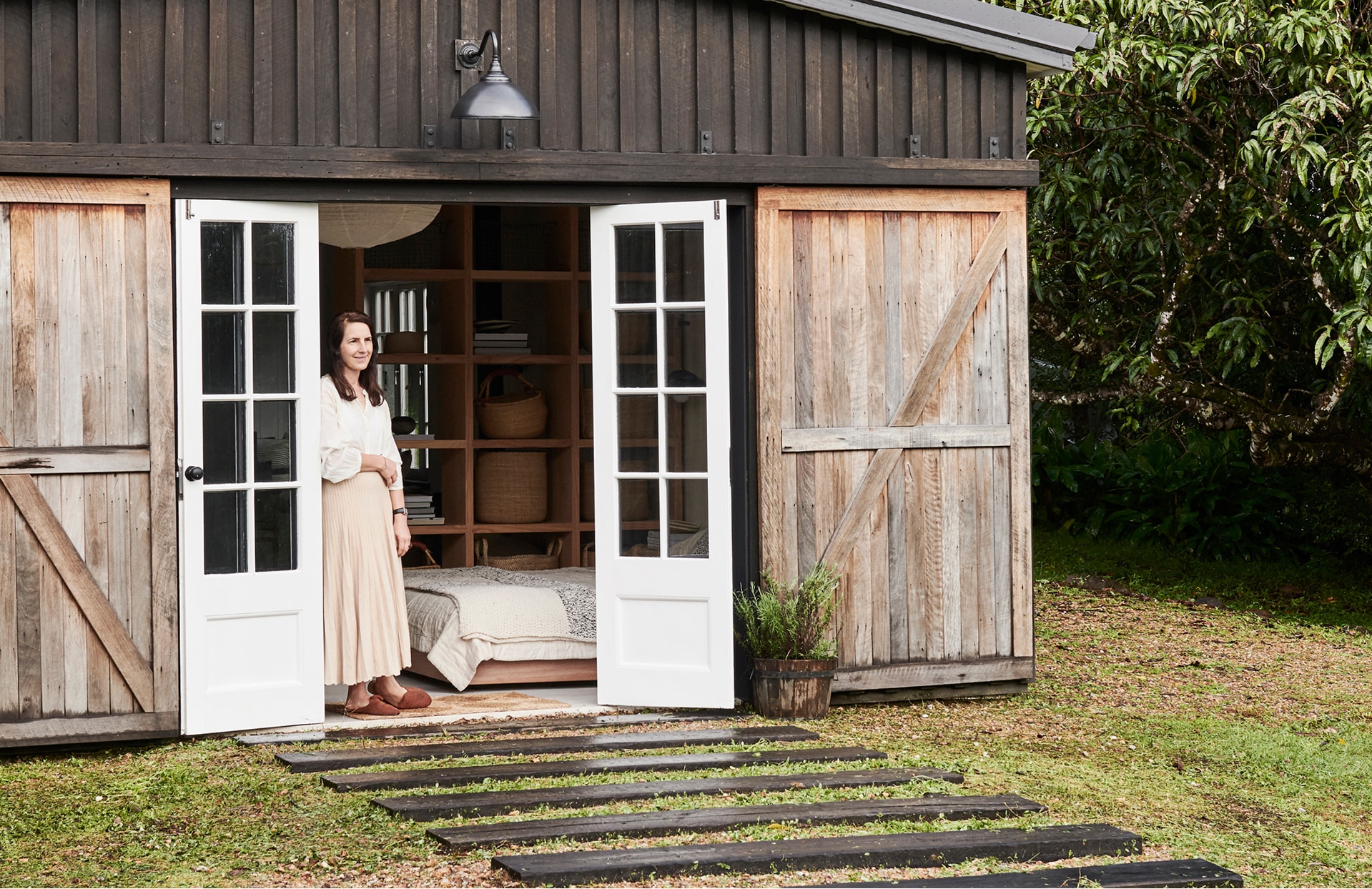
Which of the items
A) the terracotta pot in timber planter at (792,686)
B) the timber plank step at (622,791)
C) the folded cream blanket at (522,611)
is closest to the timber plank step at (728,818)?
the timber plank step at (622,791)

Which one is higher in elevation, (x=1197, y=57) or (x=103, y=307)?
(x=1197, y=57)

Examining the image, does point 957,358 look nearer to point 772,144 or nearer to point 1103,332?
point 772,144

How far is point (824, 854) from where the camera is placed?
14.0ft

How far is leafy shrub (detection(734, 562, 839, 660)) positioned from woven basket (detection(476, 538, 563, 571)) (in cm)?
230

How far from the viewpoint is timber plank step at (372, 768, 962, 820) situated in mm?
4719

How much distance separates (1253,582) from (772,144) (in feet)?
20.4

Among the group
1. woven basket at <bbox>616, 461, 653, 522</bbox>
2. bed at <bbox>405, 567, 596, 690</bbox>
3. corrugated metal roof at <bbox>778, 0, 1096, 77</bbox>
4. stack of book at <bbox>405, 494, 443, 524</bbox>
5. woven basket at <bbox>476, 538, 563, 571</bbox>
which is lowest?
bed at <bbox>405, 567, 596, 690</bbox>

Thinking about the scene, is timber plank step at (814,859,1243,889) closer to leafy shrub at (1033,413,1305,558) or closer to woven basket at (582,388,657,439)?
woven basket at (582,388,657,439)

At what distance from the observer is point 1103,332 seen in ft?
33.3

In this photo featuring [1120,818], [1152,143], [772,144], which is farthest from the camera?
[1152,143]

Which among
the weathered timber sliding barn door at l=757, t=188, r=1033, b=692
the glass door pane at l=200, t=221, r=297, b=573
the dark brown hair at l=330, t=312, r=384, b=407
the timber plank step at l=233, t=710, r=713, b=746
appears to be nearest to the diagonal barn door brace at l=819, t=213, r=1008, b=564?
the weathered timber sliding barn door at l=757, t=188, r=1033, b=692

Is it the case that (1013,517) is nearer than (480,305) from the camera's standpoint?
Yes

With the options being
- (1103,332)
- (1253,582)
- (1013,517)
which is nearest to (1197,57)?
(1103,332)

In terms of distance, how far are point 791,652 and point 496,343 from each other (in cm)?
299
